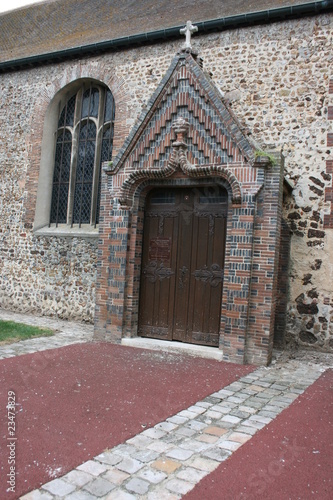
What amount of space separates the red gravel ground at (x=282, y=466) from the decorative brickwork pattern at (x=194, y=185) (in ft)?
8.16

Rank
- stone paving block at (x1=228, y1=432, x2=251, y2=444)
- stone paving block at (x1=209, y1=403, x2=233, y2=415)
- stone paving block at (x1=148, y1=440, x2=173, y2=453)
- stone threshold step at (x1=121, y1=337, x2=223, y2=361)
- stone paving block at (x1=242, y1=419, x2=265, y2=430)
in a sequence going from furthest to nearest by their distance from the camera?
stone threshold step at (x1=121, y1=337, x2=223, y2=361), stone paving block at (x1=209, y1=403, x2=233, y2=415), stone paving block at (x1=242, y1=419, x2=265, y2=430), stone paving block at (x1=228, y1=432, x2=251, y2=444), stone paving block at (x1=148, y1=440, x2=173, y2=453)

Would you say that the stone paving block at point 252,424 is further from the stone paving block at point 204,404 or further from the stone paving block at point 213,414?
the stone paving block at point 204,404

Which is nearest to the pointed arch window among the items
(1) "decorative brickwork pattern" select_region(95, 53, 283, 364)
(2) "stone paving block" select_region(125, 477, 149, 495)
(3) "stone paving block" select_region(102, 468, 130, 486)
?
(1) "decorative brickwork pattern" select_region(95, 53, 283, 364)

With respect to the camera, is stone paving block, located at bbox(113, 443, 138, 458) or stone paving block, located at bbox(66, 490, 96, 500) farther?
stone paving block, located at bbox(113, 443, 138, 458)

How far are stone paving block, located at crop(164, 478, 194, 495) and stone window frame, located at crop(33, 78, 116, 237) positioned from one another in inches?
332

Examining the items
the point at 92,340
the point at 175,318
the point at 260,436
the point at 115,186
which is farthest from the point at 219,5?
the point at 260,436

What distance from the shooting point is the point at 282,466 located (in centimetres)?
361

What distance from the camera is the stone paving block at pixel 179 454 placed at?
3727 mm

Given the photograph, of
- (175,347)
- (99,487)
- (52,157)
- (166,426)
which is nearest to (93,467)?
(99,487)

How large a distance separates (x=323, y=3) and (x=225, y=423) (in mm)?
7989

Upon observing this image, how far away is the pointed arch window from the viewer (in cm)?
1135

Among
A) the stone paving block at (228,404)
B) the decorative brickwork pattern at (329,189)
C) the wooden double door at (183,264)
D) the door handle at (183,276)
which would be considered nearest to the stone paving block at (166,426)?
the stone paving block at (228,404)

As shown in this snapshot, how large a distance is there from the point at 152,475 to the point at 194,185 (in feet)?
17.9

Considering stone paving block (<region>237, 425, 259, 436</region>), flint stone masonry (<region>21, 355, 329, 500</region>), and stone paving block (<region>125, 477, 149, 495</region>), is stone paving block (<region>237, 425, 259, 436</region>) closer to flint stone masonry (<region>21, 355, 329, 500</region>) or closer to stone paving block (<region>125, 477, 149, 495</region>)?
flint stone masonry (<region>21, 355, 329, 500</region>)
